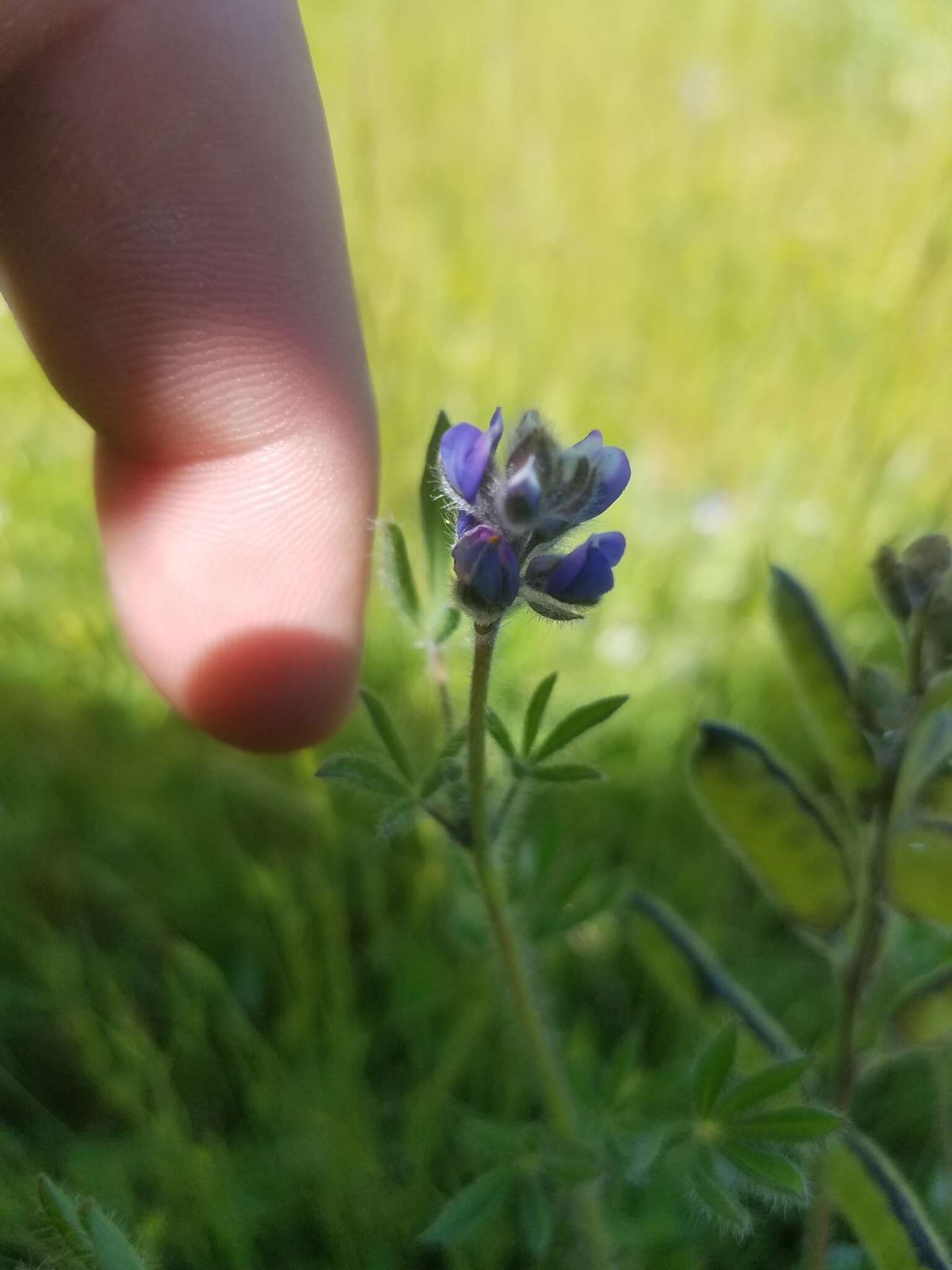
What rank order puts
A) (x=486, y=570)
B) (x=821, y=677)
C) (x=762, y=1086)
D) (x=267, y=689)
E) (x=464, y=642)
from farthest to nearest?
(x=267, y=689)
(x=821, y=677)
(x=762, y=1086)
(x=464, y=642)
(x=486, y=570)

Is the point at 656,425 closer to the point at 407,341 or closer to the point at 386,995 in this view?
the point at 407,341

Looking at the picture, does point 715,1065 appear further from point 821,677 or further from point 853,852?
point 821,677

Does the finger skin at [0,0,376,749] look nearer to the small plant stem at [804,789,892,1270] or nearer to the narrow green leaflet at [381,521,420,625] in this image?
the narrow green leaflet at [381,521,420,625]

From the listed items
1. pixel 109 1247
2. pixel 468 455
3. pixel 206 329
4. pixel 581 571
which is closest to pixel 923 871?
pixel 581 571

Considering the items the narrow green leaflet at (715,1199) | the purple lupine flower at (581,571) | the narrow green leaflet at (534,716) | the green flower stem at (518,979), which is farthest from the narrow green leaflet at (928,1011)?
the purple lupine flower at (581,571)

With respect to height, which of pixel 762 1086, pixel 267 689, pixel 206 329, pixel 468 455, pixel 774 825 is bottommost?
pixel 762 1086

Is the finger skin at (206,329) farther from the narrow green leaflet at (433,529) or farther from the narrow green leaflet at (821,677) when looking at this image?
the narrow green leaflet at (821,677)

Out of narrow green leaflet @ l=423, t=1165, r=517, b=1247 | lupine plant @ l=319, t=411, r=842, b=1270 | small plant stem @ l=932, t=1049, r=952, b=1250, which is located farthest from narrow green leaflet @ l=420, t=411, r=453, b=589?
small plant stem @ l=932, t=1049, r=952, b=1250
